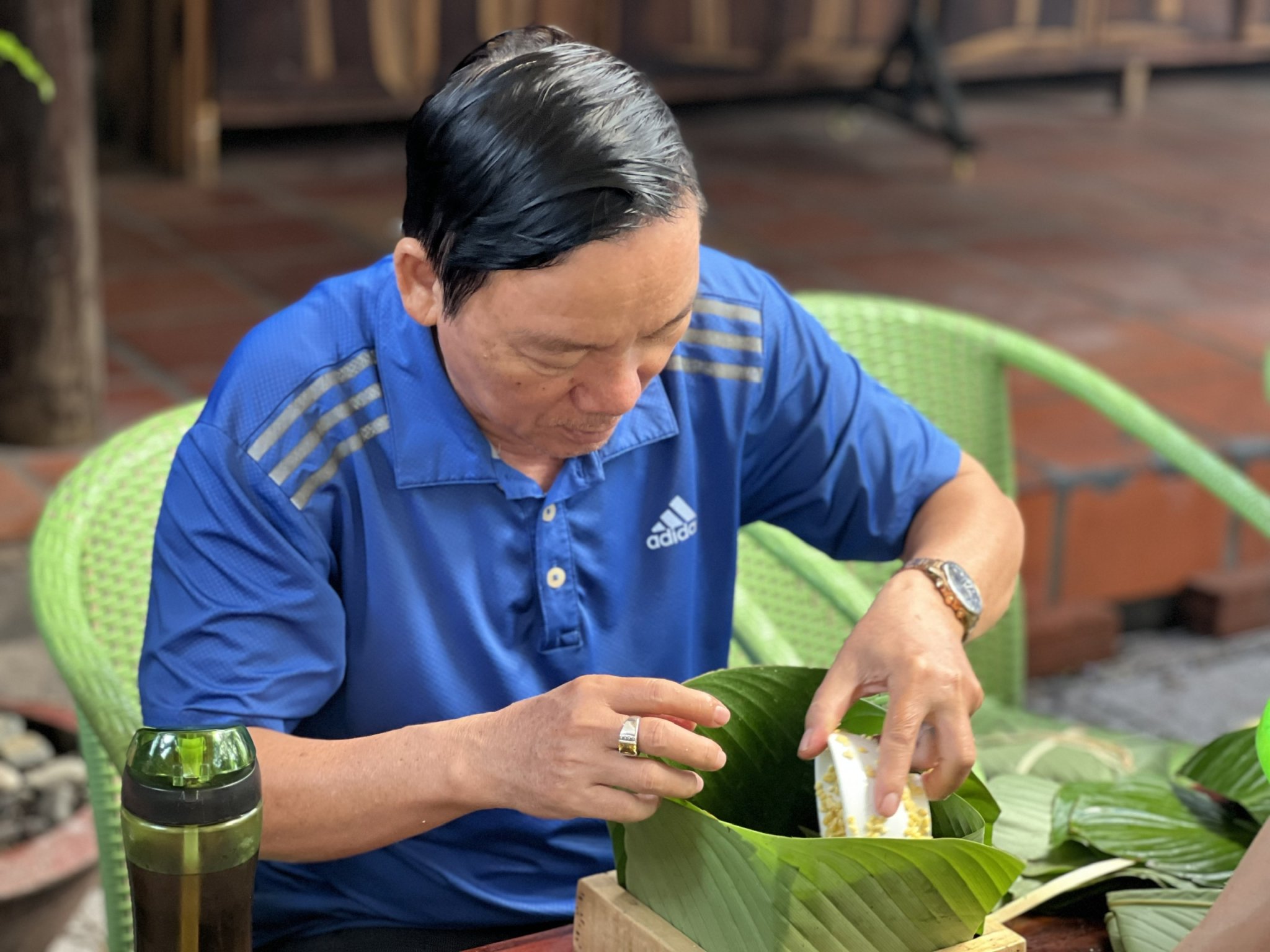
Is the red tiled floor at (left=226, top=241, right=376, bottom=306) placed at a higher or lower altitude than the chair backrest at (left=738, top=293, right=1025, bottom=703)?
lower

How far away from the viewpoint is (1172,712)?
324cm

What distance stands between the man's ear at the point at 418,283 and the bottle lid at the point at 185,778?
501mm

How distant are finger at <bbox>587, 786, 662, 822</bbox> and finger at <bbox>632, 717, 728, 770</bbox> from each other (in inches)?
1.3

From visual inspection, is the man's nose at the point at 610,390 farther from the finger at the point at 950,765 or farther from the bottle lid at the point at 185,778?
the bottle lid at the point at 185,778

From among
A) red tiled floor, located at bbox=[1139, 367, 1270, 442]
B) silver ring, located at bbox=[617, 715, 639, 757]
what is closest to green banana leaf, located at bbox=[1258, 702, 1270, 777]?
silver ring, located at bbox=[617, 715, 639, 757]

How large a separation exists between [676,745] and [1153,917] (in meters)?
0.43

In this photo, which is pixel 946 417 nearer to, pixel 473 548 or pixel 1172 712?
pixel 473 548

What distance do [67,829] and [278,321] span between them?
978mm

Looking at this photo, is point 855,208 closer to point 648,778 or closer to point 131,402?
point 131,402

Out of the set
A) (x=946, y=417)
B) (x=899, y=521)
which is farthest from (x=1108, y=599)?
(x=899, y=521)

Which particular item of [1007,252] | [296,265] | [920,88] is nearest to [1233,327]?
[1007,252]

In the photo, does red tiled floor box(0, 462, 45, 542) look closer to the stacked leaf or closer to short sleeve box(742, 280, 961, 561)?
short sleeve box(742, 280, 961, 561)

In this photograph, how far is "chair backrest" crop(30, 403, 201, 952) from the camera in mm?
1513

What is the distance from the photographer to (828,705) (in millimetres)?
1247
